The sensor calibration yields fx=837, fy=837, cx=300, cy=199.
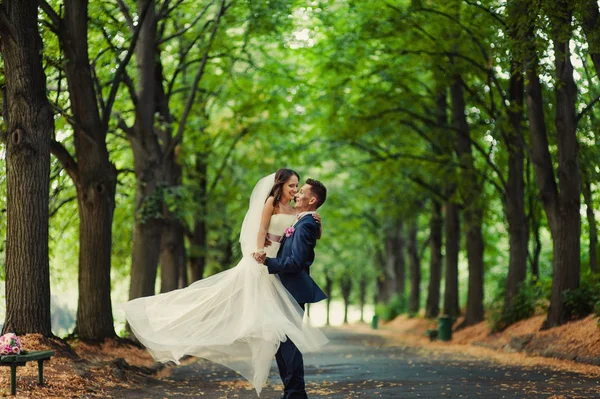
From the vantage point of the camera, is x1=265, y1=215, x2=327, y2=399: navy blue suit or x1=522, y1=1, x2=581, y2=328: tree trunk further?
x1=522, y1=1, x2=581, y2=328: tree trunk

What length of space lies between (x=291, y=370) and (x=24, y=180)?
6.71 m

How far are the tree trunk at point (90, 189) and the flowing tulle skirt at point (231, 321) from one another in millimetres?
7599

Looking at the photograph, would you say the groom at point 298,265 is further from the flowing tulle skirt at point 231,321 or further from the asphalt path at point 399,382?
the asphalt path at point 399,382

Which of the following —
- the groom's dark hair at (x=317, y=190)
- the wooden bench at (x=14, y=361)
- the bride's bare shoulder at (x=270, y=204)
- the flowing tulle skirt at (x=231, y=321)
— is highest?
the groom's dark hair at (x=317, y=190)

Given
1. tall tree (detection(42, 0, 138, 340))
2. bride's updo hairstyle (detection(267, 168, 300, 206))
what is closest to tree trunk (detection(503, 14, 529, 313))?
tall tree (detection(42, 0, 138, 340))

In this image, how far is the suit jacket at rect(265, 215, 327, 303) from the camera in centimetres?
844

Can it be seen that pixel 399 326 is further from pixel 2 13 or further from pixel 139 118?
pixel 2 13

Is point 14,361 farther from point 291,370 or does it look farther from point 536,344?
point 536,344

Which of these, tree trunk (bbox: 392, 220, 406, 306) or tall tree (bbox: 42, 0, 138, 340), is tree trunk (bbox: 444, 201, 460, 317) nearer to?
tree trunk (bbox: 392, 220, 406, 306)

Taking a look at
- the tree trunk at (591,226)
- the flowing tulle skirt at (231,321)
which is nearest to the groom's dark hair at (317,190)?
the flowing tulle skirt at (231,321)

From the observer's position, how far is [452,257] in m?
30.4

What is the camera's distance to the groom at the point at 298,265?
845cm

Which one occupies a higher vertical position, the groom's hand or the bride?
the groom's hand

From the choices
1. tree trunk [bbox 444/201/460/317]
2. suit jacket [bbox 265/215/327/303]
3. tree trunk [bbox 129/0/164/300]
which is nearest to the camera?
suit jacket [bbox 265/215/327/303]
